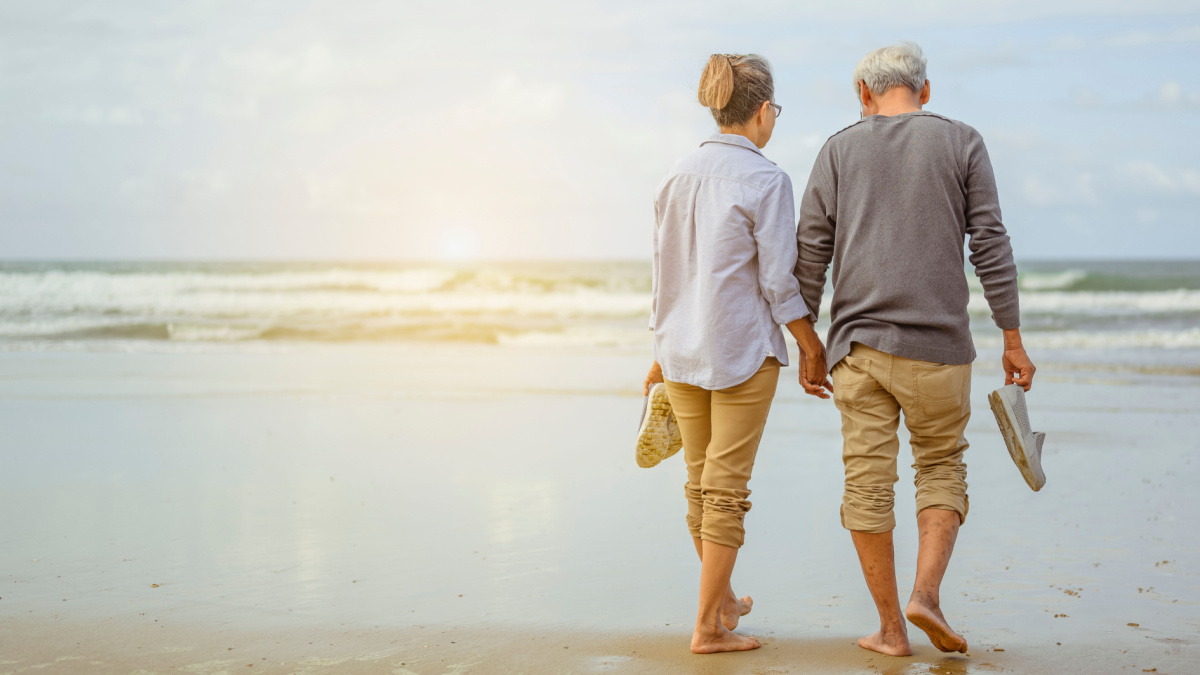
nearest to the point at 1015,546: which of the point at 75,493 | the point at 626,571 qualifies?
the point at 626,571

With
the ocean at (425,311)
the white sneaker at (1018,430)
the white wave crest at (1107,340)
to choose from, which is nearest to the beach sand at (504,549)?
the white sneaker at (1018,430)

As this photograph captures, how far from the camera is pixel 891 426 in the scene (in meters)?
2.41

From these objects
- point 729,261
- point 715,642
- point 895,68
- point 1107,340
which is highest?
point 895,68

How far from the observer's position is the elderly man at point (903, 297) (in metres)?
2.31

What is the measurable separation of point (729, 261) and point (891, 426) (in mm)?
593

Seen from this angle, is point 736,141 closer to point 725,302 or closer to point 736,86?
point 736,86

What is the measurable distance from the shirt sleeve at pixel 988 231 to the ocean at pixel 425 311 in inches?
421

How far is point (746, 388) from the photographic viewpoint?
7.82 ft

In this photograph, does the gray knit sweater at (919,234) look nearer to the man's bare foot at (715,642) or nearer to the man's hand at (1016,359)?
the man's hand at (1016,359)

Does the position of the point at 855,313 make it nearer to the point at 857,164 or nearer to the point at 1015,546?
the point at 857,164

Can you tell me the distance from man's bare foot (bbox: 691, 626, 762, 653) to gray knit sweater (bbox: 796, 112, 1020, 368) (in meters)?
0.83

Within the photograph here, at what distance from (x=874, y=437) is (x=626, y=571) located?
1.16 m

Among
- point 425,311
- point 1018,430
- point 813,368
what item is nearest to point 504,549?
point 813,368

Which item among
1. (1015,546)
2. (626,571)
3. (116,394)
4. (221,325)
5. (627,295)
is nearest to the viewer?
(626,571)
